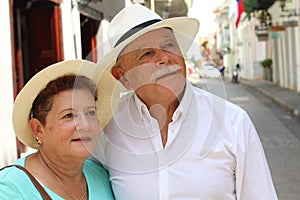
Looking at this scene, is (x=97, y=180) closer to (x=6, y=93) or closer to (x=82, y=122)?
(x=82, y=122)

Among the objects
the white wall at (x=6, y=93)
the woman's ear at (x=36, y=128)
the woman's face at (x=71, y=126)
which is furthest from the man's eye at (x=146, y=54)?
the white wall at (x=6, y=93)

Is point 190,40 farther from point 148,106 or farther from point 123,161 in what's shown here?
point 123,161

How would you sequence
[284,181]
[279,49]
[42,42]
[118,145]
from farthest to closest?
1. [279,49]
2. [42,42]
3. [284,181]
4. [118,145]

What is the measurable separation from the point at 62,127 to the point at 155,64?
0.42 metres

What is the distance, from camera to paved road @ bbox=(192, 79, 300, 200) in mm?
4656

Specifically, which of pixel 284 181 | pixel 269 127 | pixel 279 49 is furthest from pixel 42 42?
pixel 279 49

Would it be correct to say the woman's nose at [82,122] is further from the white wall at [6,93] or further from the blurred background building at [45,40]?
the white wall at [6,93]

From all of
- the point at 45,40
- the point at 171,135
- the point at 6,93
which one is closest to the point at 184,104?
the point at 171,135

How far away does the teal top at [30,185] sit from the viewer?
174 cm

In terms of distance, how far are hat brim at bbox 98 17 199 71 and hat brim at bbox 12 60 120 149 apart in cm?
6

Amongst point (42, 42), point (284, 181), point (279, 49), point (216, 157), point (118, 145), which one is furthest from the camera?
point (279, 49)

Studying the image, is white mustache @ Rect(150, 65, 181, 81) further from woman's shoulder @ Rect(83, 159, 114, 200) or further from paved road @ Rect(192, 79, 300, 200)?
woman's shoulder @ Rect(83, 159, 114, 200)

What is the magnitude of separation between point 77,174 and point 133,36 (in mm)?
581

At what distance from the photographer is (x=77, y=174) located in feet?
6.68
